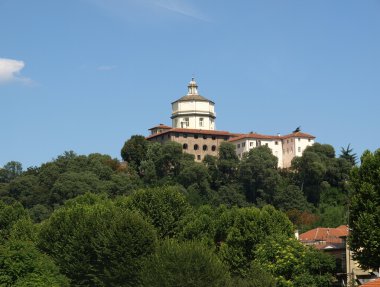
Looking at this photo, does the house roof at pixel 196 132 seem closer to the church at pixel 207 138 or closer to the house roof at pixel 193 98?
the church at pixel 207 138

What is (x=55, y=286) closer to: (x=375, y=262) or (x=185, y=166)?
(x=375, y=262)

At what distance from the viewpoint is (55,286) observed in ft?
189

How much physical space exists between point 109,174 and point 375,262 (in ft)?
258

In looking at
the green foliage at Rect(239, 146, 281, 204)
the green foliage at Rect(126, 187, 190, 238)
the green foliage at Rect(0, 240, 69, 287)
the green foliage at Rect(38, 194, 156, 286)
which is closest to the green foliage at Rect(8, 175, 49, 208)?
the green foliage at Rect(239, 146, 281, 204)

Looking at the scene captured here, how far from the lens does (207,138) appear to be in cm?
14938

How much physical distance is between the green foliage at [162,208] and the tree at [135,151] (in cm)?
6302

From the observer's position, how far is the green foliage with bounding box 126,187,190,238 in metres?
73.3

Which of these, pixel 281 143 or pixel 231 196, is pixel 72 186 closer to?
pixel 231 196

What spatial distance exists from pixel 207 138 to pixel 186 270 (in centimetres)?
9721

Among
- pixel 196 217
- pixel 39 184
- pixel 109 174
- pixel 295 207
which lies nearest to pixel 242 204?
pixel 295 207

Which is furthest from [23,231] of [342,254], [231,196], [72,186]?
[231,196]

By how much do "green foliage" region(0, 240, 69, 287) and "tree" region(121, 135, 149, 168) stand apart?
258 ft

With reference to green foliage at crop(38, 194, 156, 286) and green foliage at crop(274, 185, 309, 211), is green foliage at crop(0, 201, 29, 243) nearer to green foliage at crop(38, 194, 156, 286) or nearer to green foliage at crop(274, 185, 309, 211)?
green foliage at crop(38, 194, 156, 286)

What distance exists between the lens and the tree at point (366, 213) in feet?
177
